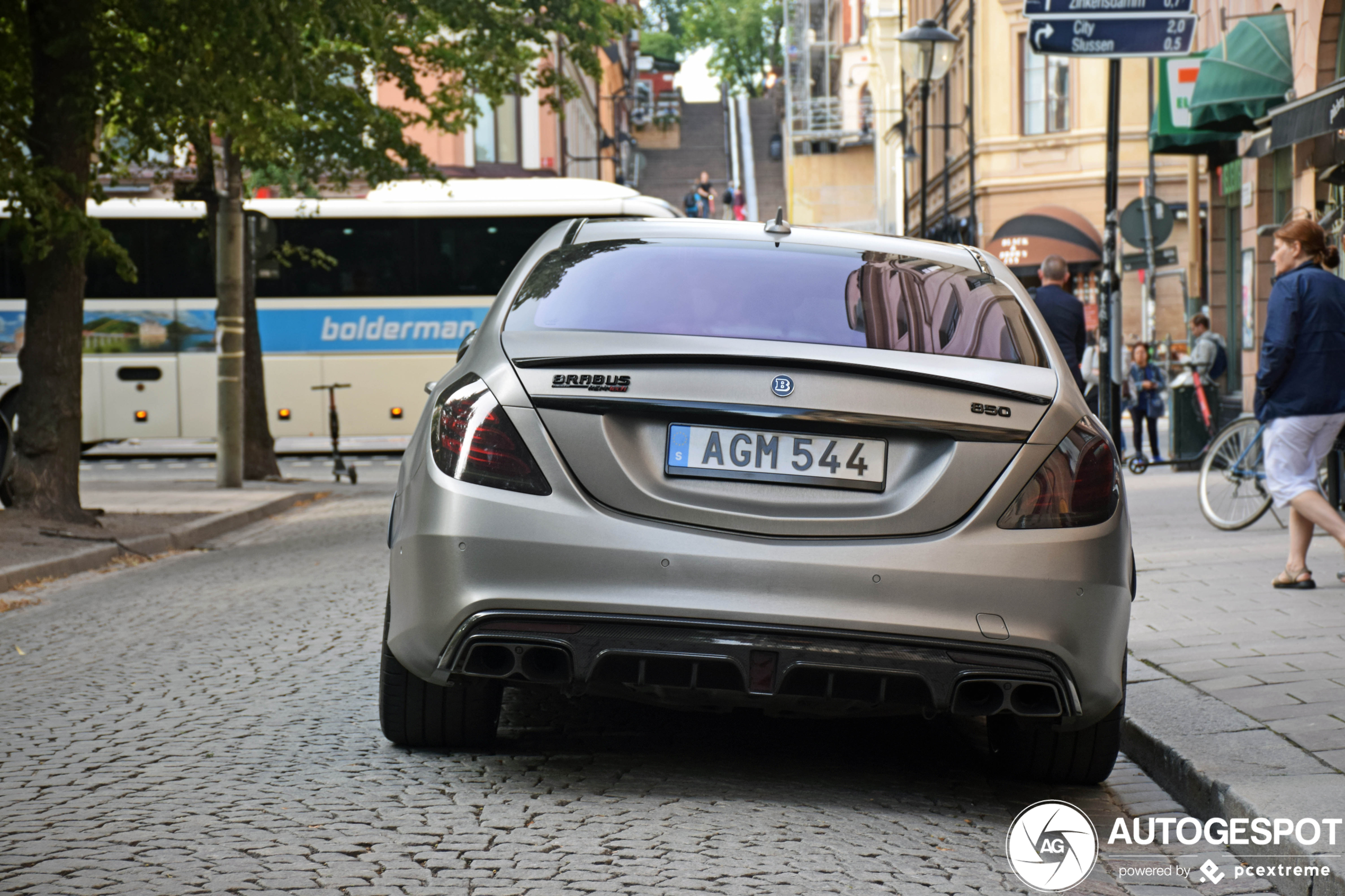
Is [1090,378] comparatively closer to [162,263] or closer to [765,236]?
[162,263]

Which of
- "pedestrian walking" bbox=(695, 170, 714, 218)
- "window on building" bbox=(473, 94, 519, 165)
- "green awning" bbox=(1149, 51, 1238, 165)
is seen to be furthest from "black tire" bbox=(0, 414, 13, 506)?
"pedestrian walking" bbox=(695, 170, 714, 218)

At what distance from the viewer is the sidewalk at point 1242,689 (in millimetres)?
4473

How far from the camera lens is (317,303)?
24.1 metres

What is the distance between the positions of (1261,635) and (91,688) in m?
4.76

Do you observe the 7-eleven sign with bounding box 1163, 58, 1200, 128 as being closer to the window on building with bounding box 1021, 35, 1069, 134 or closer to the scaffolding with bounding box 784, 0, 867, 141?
the window on building with bounding box 1021, 35, 1069, 134

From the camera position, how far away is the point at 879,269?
16.3 ft

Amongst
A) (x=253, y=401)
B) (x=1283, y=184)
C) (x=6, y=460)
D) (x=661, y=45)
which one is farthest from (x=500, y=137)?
(x=661, y=45)

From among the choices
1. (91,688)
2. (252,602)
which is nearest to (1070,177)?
(252,602)

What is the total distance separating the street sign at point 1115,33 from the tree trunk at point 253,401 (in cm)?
1076

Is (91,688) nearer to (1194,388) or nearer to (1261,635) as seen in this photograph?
(1261,635)

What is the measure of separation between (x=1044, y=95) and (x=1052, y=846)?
36909 millimetres

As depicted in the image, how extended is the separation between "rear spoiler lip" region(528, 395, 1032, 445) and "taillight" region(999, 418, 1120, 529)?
200mm

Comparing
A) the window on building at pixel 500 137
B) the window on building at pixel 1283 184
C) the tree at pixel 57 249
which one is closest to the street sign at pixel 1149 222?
the window on building at pixel 1283 184
